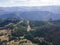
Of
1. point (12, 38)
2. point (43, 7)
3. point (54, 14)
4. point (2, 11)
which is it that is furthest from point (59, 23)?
point (2, 11)

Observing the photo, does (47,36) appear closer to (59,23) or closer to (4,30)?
(59,23)

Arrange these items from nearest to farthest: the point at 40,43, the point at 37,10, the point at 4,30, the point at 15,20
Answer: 1. the point at 40,43
2. the point at 4,30
3. the point at 15,20
4. the point at 37,10

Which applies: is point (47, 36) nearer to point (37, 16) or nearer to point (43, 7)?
point (37, 16)

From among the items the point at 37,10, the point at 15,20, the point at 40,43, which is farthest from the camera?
the point at 37,10

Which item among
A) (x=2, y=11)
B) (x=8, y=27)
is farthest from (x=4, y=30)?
(x=2, y=11)

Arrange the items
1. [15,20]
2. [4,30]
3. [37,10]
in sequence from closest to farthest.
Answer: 1. [4,30]
2. [15,20]
3. [37,10]

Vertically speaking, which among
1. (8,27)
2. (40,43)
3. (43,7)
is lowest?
(40,43)

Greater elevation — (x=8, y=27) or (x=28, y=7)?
(x=28, y=7)

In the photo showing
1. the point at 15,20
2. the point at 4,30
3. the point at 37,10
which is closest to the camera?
the point at 4,30

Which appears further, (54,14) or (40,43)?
(54,14)
